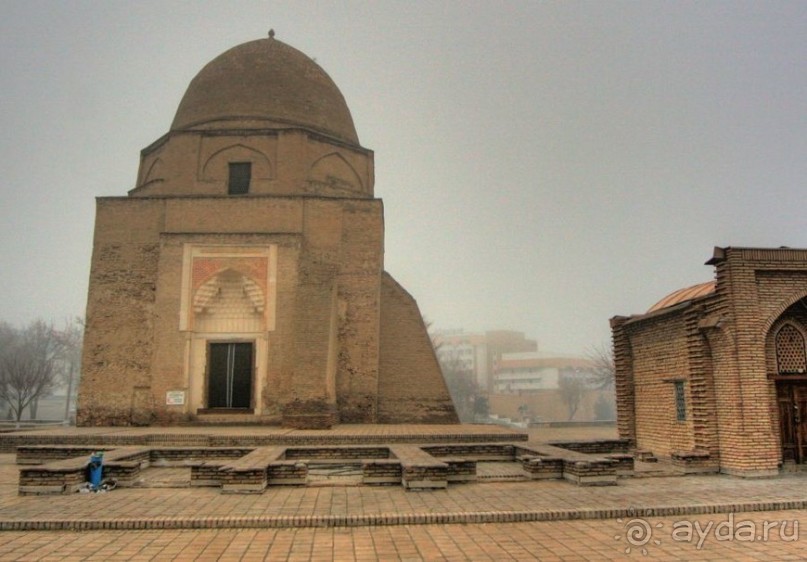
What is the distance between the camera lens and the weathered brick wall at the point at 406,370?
1714 cm

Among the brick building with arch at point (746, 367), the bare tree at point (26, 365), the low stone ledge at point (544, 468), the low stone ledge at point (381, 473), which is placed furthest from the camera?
the bare tree at point (26, 365)

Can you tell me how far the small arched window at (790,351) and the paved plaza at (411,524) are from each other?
267cm

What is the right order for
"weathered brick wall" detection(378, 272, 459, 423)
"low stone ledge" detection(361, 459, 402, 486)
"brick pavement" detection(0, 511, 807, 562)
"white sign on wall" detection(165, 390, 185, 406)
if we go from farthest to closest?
"weathered brick wall" detection(378, 272, 459, 423) < "white sign on wall" detection(165, 390, 185, 406) < "low stone ledge" detection(361, 459, 402, 486) < "brick pavement" detection(0, 511, 807, 562)

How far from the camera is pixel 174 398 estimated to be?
15.7 metres

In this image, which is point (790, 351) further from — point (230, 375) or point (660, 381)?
point (230, 375)

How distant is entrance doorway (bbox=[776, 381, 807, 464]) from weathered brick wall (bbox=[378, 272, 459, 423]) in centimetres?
867

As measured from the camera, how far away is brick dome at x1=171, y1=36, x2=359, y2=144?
20.0 metres

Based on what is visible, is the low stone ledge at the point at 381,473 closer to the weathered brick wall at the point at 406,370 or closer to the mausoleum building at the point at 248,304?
the mausoleum building at the point at 248,304

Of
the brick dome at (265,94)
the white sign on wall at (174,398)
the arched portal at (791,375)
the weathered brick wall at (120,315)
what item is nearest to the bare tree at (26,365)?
the weathered brick wall at (120,315)

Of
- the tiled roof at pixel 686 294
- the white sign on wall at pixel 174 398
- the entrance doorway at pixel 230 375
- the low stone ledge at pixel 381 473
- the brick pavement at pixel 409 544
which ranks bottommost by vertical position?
the brick pavement at pixel 409 544

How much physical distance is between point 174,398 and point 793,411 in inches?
532

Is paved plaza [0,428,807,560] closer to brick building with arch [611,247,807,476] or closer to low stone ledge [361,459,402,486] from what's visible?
low stone ledge [361,459,402,486]

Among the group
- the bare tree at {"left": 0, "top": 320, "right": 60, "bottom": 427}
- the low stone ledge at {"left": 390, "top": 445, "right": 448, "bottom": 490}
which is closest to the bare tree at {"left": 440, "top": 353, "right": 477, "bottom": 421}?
the bare tree at {"left": 0, "top": 320, "right": 60, "bottom": 427}

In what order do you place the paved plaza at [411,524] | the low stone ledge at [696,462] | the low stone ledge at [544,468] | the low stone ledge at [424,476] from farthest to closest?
the low stone ledge at [696,462], the low stone ledge at [544,468], the low stone ledge at [424,476], the paved plaza at [411,524]
